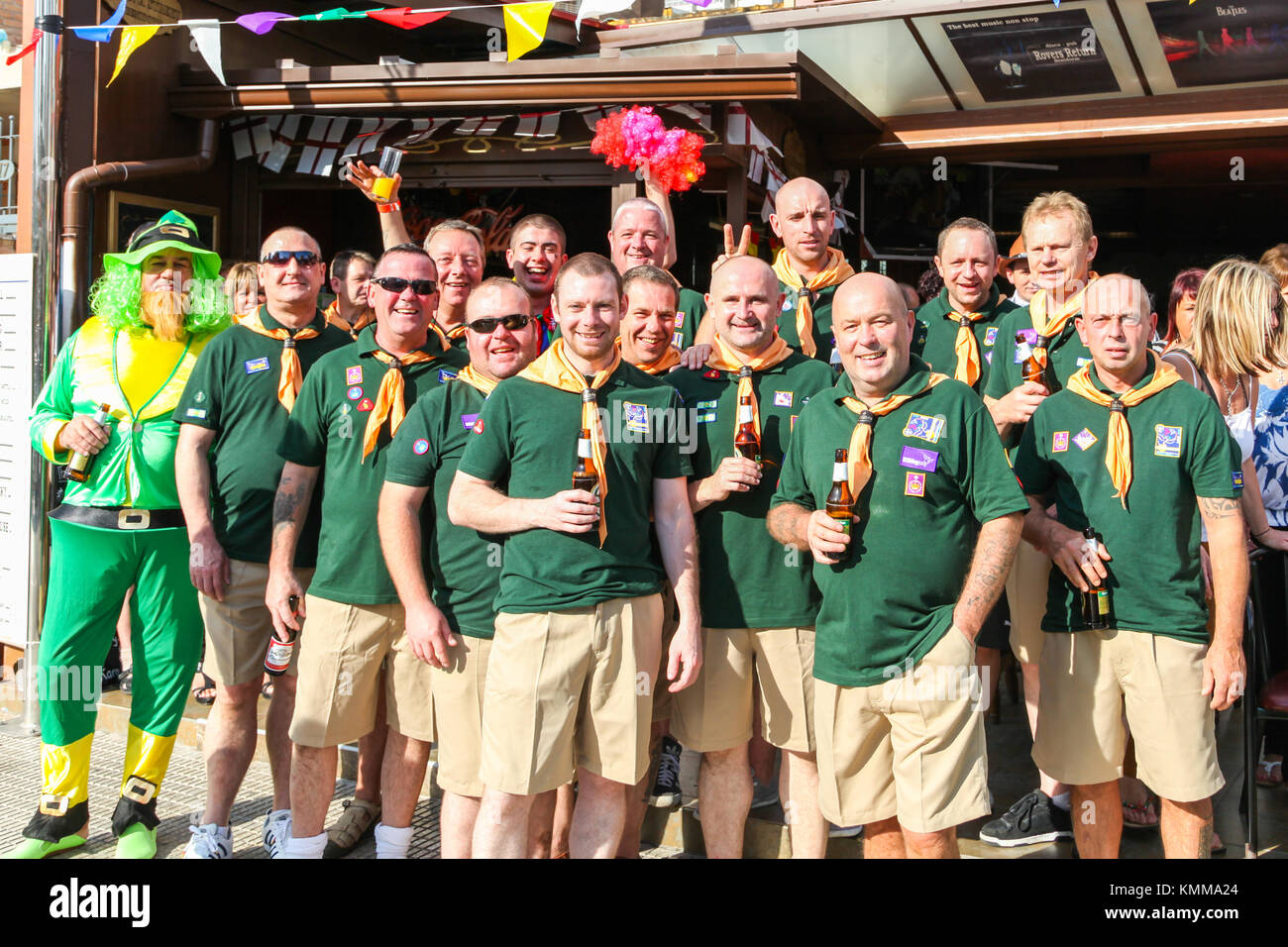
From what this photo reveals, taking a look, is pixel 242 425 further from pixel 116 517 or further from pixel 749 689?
pixel 749 689

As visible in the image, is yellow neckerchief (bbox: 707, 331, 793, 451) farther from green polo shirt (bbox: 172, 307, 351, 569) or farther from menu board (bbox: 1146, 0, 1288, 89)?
menu board (bbox: 1146, 0, 1288, 89)

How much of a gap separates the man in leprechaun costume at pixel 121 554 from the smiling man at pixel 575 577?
1749 mm

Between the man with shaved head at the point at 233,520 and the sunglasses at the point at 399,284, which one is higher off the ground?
the sunglasses at the point at 399,284

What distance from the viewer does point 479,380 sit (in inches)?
161

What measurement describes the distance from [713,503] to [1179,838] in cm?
186

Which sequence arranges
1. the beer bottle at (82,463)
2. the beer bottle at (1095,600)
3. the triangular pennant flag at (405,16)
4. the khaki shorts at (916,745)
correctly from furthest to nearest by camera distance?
the triangular pennant flag at (405,16), the beer bottle at (82,463), the beer bottle at (1095,600), the khaki shorts at (916,745)

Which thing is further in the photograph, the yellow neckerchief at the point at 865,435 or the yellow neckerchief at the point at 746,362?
the yellow neckerchief at the point at 746,362

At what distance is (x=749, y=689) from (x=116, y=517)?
2.70 metres

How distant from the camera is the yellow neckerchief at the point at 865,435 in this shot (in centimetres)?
357

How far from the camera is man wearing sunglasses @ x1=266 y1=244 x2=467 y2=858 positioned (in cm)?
426

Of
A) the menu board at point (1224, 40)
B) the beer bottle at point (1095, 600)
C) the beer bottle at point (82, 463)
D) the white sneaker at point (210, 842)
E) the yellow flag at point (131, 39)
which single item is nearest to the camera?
the beer bottle at point (1095, 600)

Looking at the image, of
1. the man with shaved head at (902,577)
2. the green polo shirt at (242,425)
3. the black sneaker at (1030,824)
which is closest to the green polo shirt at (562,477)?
the man with shaved head at (902,577)

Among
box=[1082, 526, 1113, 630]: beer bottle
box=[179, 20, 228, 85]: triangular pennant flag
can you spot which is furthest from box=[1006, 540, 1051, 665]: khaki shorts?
box=[179, 20, 228, 85]: triangular pennant flag

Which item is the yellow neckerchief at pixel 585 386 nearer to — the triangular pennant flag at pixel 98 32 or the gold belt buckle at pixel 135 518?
the gold belt buckle at pixel 135 518
